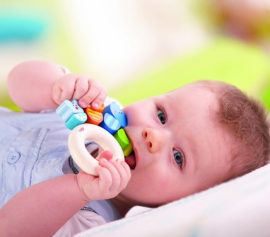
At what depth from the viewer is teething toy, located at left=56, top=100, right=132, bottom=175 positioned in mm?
734

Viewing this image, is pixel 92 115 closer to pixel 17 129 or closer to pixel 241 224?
pixel 17 129

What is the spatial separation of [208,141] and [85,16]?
1207 mm

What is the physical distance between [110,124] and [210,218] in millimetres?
312

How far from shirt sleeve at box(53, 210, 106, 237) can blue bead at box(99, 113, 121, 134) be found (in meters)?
0.17

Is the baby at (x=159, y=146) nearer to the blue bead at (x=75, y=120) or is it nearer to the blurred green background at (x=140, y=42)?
the blue bead at (x=75, y=120)

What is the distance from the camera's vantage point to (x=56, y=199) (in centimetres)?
76

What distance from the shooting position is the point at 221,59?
192cm

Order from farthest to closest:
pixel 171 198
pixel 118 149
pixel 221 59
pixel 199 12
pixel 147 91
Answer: pixel 199 12
pixel 221 59
pixel 147 91
pixel 171 198
pixel 118 149

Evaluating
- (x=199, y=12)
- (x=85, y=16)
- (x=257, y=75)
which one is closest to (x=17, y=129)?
(x=85, y=16)

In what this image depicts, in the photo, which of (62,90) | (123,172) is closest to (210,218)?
(123,172)

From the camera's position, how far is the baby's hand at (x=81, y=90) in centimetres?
87

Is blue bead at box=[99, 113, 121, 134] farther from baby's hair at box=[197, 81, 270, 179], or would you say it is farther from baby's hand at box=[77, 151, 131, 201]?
baby's hair at box=[197, 81, 270, 179]

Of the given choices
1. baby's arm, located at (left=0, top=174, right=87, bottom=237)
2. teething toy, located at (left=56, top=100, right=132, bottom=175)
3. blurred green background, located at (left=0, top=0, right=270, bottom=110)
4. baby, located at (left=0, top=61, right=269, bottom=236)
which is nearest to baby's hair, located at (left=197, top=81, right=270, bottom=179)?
baby, located at (left=0, top=61, right=269, bottom=236)

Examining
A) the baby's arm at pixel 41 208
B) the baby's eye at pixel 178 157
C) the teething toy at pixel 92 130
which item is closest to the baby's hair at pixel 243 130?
the baby's eye at pixel 178 157
